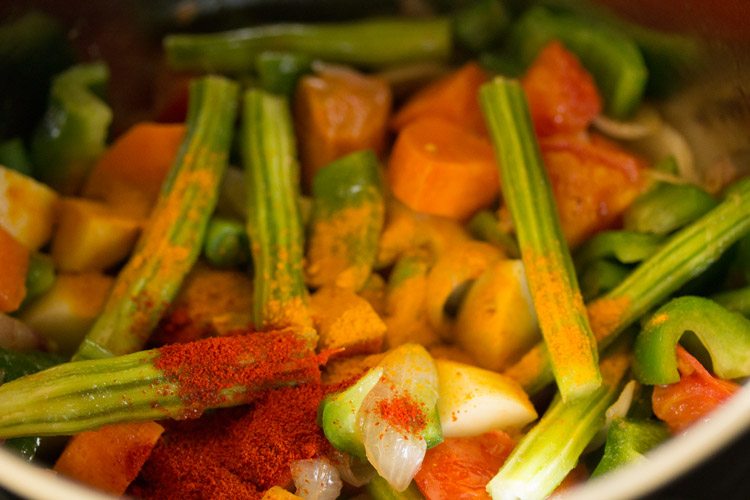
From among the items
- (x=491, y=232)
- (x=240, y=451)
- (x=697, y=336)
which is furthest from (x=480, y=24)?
(x=240, y=451)

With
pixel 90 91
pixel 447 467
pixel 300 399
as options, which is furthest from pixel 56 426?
pixel 90 91

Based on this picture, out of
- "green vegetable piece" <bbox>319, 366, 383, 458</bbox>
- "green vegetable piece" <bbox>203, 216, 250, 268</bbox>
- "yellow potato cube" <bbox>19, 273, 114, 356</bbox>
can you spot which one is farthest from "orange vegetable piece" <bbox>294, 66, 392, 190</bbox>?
"green vegetable piece" <bbox>319, 366, 383, 458</bbox>

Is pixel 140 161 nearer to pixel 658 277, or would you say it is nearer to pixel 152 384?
pixel 152 384

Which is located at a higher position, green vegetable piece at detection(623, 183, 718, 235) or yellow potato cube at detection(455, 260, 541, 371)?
green vegetable piece at detection(623, 183, 718, 235)

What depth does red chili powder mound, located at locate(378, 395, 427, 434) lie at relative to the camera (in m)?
1.25

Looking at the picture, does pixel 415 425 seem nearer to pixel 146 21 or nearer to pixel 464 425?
pixel 464 425

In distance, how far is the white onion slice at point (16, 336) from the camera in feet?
4.76

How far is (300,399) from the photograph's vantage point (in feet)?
4.44

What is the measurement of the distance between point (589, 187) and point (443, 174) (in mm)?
296

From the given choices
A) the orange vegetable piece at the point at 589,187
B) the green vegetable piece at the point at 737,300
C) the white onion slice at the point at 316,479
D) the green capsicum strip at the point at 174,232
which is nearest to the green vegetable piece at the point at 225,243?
the green capsicum strip at the point at 174,232

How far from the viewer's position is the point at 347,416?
1275 mm

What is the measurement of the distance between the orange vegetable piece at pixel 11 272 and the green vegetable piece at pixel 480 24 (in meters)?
1.11

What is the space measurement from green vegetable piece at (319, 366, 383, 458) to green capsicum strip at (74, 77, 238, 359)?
415 millimetres

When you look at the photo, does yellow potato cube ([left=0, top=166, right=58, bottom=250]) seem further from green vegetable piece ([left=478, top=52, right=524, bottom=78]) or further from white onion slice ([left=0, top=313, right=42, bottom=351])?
green vegetable piece ([left=478, top=52, right=524, bottom=78])
